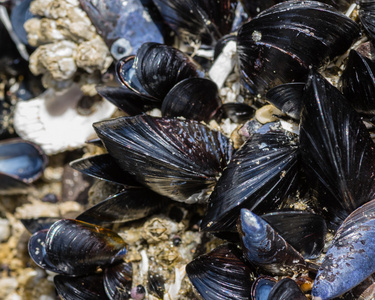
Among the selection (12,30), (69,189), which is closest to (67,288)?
(69,189)

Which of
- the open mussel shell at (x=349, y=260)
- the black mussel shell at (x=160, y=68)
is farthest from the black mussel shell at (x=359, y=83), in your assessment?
the black mussel shell at (x=160, y=68)

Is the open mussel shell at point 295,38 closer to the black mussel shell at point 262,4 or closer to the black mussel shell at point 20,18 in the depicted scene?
the black mussel shell at point 262,4

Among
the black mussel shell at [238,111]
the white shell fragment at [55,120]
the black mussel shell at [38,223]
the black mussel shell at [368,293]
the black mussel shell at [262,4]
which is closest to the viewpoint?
the black mussel shell at [368,293]

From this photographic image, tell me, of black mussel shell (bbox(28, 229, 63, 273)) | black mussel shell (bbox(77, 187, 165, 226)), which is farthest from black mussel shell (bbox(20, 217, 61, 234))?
black mussel shell (bbox(77, 187, 165, 226))

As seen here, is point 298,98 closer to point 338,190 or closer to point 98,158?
point 338,190

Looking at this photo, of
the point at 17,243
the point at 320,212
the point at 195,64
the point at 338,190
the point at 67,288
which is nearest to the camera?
the point at 338,190
